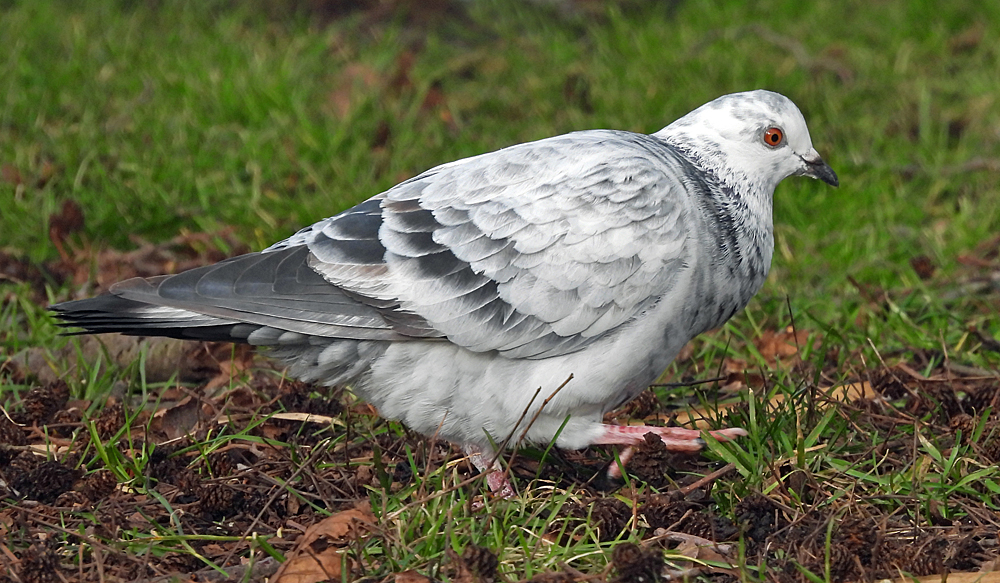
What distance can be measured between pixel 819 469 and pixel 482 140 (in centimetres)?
377

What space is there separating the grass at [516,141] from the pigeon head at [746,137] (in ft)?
1.61

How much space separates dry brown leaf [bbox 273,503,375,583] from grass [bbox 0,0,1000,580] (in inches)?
2.7

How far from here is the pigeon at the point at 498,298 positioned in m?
3.70

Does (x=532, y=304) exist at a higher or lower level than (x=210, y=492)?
higher

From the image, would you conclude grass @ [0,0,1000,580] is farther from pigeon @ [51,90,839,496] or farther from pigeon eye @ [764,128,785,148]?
pigeon eye @ [764,128,785,148]

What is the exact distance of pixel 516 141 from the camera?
705 cm

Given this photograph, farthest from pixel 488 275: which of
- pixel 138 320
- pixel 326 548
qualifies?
pixel 138 320

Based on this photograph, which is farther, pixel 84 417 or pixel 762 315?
pixel 762 315

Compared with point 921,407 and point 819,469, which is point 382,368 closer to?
point 819,469

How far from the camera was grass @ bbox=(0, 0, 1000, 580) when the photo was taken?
3604 millimetres

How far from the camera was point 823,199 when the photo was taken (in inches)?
251

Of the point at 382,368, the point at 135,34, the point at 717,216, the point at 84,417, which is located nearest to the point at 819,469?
the point at 717,216

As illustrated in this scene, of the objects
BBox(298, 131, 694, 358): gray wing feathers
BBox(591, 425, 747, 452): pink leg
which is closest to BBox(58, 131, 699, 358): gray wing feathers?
BBox(298, 131, 694, 358): gray wing feathers

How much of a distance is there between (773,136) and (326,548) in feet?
6.97
